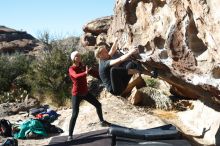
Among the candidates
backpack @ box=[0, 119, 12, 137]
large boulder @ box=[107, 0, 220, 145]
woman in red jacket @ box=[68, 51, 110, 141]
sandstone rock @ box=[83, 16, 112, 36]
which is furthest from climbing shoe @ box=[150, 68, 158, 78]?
sandstone rock @ box=[83, 16, 112, 36]

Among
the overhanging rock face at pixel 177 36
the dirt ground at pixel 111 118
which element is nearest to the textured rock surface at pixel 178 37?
the overhanging rock face at pixel 177 36

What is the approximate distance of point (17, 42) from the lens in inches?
2051

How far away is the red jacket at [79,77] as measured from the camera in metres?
10.9

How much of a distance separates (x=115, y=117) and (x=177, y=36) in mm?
5538

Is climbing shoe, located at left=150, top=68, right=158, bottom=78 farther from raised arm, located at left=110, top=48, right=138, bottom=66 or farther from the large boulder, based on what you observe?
raised arm, located at left=110, top=48, right=138, bottom=66

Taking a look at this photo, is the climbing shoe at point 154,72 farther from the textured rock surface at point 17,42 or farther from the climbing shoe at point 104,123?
the textured rock surface at point 17,42

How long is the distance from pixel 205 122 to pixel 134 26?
10.9 feet

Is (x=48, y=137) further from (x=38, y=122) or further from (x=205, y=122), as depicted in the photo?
(x=205, y=122)

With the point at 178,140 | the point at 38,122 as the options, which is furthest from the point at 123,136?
the point at 38,122

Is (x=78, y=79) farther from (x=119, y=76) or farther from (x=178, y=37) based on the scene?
(x=178, y=37)

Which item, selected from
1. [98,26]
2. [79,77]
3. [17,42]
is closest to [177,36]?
[79,77]

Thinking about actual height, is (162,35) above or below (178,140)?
above

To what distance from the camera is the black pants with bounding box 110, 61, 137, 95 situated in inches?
382

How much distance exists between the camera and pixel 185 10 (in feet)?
28.4
